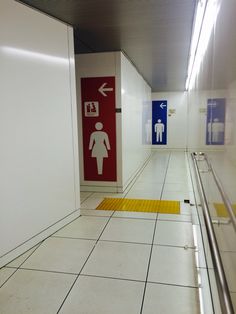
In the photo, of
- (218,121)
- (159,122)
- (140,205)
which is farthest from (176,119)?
(218,121)

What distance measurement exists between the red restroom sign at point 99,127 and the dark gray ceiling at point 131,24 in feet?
1.94

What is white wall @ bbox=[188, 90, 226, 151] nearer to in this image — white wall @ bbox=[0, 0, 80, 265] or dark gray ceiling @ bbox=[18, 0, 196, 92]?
dark gray ceiling @ bbox=[18, 0, 196, 92]

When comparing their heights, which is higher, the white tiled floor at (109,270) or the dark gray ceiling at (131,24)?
the dark gray ceiling at (131,24)

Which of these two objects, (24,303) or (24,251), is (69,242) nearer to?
(24,251)

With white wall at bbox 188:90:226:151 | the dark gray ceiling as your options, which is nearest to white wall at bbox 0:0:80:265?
the dark gray ceiling

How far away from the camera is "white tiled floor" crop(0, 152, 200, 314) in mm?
1877

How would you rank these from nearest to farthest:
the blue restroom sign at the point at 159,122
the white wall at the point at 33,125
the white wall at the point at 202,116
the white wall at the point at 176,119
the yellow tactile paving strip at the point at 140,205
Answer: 1. the white wall at the point at 202,116
2. the white wall at the point at 33,125
3. the yellow tactile paving strip at the point at 140,205
4. the white wall at the point at 176,119
5. the blue restroom sign at the point at 159,122

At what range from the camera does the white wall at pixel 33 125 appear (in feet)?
7.65

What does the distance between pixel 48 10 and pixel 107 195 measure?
113 inches

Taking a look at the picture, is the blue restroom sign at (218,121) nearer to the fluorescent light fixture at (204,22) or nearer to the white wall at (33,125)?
the fluorescent light fixture at (204,22)

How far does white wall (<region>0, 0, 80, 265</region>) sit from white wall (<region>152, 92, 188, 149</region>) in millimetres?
7566

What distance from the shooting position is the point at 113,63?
14.2 ft

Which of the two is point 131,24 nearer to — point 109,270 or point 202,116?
point 202,116

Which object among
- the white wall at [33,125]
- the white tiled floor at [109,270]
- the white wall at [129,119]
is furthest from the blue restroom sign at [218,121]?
the white wall at [129,119]
